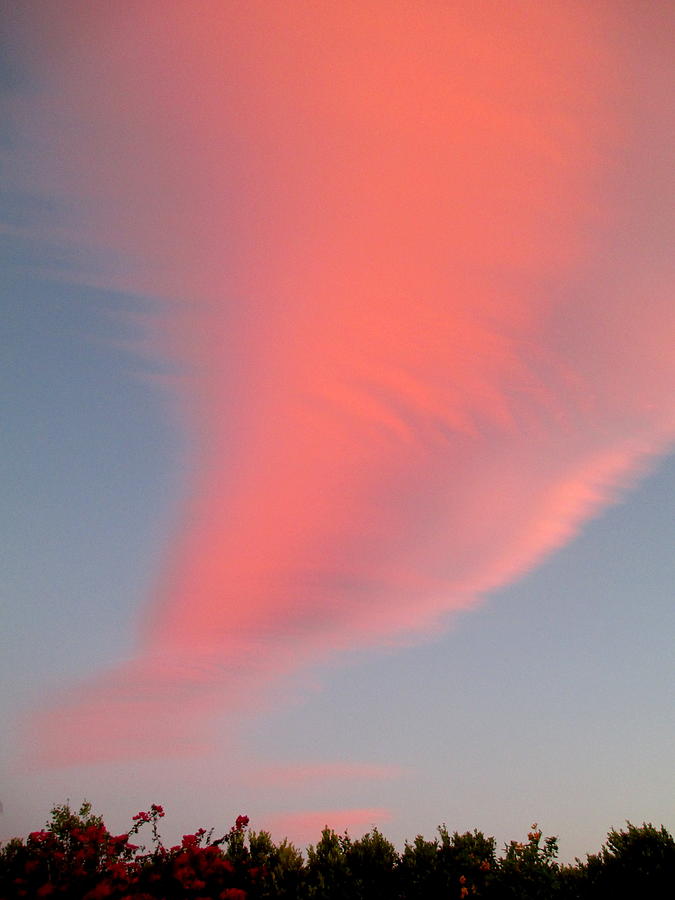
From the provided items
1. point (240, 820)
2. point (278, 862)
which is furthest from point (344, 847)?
point (240, 820)

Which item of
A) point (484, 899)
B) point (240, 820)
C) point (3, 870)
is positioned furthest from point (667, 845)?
point (3, 870)

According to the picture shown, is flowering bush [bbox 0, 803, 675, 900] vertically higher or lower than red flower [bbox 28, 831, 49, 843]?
lower

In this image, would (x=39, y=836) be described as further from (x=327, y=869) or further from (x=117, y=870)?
(x=327, y=869)

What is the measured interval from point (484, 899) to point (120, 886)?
45.9ft

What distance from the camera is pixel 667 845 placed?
22953 millimetres

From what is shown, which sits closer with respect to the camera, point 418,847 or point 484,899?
point 484,899

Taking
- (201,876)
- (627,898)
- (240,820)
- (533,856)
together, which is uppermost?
(240,820)

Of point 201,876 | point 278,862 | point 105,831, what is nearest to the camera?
point 201,876

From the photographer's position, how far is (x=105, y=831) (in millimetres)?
23484

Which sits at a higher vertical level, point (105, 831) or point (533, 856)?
point (105, 831)

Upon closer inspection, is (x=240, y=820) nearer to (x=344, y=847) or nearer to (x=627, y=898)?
(x=344, y=847)

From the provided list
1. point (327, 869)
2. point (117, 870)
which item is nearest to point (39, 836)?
point (117, 870)

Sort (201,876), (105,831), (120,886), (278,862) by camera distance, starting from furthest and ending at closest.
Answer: (278,862) → (105,831) → (201,876) → (120,886)

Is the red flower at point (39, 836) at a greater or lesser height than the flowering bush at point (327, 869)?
greater
